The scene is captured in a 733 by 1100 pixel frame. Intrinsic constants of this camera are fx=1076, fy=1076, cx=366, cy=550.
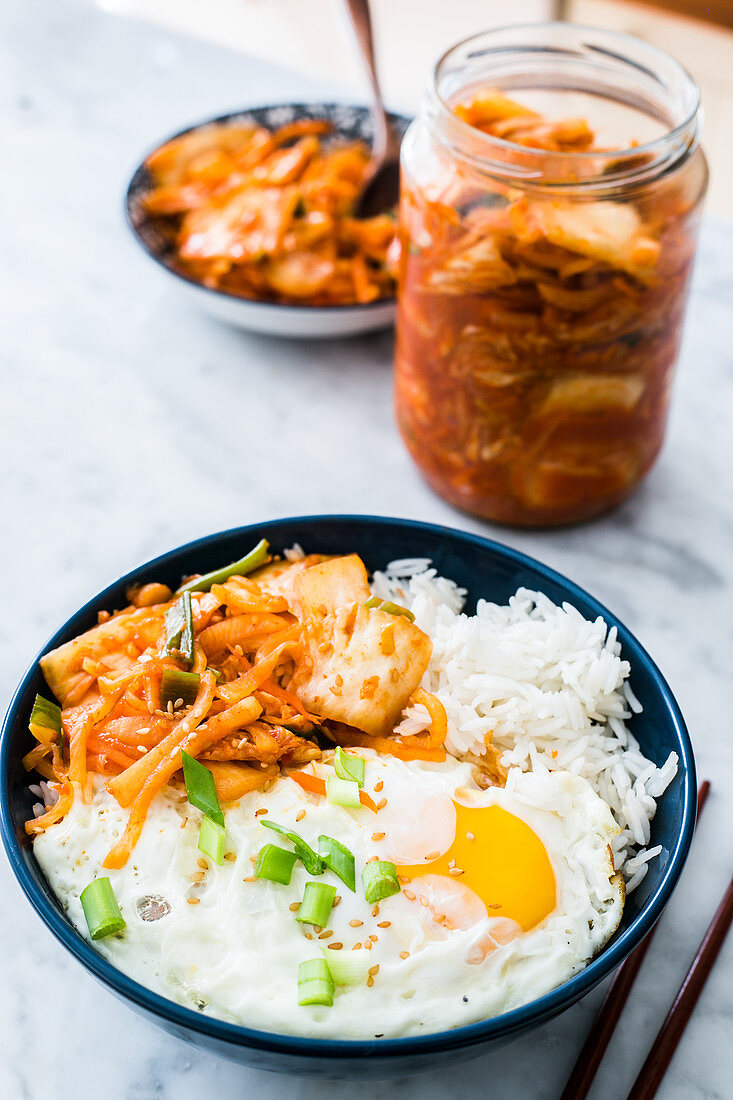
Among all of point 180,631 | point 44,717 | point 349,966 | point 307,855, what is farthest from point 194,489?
point 349,966

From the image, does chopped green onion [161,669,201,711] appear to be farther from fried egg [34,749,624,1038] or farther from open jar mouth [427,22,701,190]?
open jar mouth [427,22,701,190]

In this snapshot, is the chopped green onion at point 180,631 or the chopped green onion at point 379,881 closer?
the chopped green onion at point 379,881

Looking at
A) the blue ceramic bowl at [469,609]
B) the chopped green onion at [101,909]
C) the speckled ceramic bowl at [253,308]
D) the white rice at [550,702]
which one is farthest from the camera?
the speckled ceramic bowl at [253,308]

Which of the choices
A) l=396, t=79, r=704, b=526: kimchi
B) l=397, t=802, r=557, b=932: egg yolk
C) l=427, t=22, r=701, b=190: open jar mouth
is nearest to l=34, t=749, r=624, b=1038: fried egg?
l=397, t=802, r=557, b=932: egg yolk

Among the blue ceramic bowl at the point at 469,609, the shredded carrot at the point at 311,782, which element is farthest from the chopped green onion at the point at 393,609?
the shredded carrot at the point at 311,782

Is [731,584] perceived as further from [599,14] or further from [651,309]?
[599,14]

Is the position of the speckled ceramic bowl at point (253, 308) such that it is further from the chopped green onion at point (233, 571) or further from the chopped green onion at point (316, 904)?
the chopped green onion at point (316, 904)
